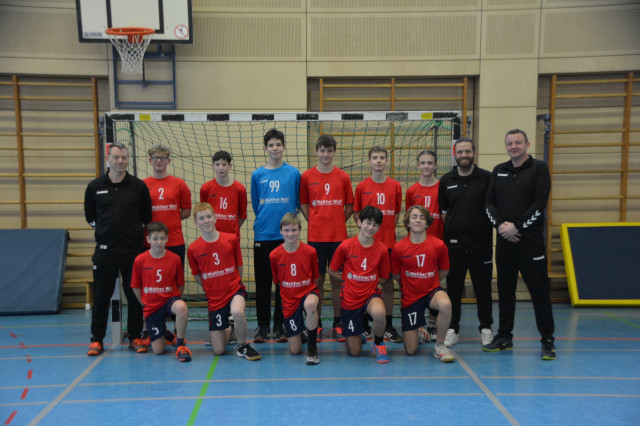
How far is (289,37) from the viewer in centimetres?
671

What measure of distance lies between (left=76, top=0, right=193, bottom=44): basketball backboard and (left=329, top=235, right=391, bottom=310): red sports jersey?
402cm

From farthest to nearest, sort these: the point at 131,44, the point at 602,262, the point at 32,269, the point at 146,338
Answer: the point at 602,262 → the point at 32,269 → the point at 131,44 → the point at 146,338

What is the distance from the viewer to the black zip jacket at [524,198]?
4.07m

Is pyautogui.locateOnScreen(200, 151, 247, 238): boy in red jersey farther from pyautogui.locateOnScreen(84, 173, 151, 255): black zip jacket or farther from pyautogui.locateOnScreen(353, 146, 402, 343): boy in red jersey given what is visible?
pyautogui.locateOnScreen(353, 146, 402, 343): boy in red jersey

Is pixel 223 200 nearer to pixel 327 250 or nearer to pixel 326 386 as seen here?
pixel 327 250

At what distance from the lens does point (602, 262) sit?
657 cm

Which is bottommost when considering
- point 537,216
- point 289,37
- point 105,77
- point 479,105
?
point 537,216

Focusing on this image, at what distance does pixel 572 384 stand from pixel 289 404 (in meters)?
2.28

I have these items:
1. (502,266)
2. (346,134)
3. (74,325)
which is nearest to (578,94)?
(346,134)

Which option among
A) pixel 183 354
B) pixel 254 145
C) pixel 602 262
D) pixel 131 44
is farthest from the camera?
pixel 254 145

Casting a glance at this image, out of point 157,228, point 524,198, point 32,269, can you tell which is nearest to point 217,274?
point 157,228

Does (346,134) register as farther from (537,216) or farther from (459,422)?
(459,422)

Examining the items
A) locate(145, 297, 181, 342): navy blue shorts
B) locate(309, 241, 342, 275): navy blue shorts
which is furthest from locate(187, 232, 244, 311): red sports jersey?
locate(309, 241, 342, 275): navy blue shorts

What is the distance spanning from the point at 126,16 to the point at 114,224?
319cm
